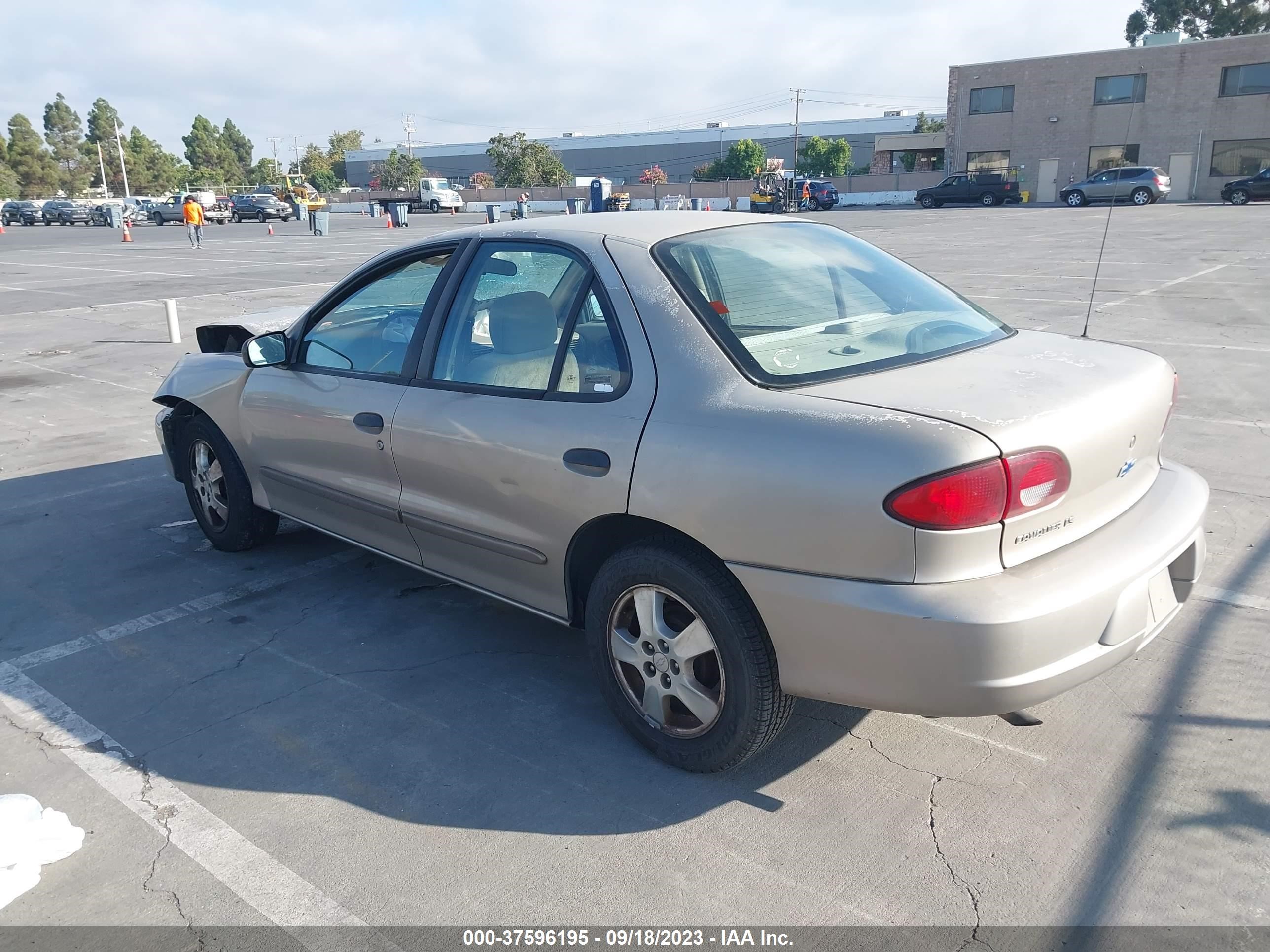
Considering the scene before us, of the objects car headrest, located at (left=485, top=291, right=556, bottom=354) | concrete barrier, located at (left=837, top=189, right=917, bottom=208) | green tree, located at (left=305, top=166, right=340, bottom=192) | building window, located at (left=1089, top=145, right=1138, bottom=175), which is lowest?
car headrest, located at (left=485, top=291, right=556, bottom=354)

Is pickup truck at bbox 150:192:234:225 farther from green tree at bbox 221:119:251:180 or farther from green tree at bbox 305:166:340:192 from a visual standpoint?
green tree at bbox 221:119:251:180

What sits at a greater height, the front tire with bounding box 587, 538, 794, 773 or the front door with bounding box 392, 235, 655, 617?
the front door with bounding box 392, 235, 655, 617

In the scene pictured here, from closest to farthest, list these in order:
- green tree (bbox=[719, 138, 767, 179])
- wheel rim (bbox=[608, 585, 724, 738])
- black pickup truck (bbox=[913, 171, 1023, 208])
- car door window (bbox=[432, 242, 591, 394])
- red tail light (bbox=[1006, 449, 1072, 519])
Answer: red tail light (bbox=[1006, 449, 1072, 519]), wheel rim (bbox=[608, 585, 724, 738]), car door window (bbox=[432, 242, 591, 394]), black pickup truck (bbox=[913, 171, 1023, 208]), green tree (bbox=[719, 138, 767, 179])

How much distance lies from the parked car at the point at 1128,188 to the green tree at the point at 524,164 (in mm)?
43476

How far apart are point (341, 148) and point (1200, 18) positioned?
117 m

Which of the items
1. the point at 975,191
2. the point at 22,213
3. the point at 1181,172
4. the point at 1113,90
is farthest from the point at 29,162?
the point at 1181,172

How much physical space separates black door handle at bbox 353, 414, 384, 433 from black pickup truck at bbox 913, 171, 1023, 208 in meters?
50.9

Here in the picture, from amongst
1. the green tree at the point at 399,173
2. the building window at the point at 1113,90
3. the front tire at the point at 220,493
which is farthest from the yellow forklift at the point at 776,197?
the green tree at the point at 399,173

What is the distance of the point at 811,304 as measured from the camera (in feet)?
11.7

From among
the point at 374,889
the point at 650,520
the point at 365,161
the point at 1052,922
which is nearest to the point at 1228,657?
the point at 1052,922

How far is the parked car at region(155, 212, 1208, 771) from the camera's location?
2555mm

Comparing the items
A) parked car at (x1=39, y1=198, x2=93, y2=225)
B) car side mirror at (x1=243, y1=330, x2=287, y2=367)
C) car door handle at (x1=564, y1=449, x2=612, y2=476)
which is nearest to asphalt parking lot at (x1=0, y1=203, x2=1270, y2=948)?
car door handle at (x1=564, y1=449, x2=612, y2=476)

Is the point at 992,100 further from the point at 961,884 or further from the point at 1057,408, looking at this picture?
the point at 961,884

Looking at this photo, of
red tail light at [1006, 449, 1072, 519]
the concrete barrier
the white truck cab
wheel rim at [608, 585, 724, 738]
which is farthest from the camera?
the white truck cab
